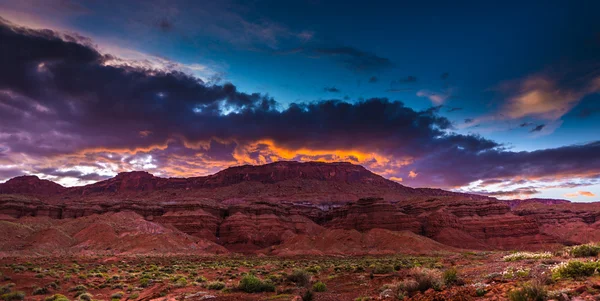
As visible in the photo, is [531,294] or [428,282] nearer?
[531,294]

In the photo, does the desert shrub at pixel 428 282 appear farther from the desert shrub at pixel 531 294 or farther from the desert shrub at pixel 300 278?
the desert shrub at pixel 300 278

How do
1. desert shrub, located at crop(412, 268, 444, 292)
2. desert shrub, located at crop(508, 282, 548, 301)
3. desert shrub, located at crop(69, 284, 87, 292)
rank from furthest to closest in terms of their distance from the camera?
1. desert shrub, located at crop(69, 284, 87, 292)
2. desert shrub, located at crop(412, 268, 444, 292)
3. desert shrub, located at crop(508, 282, 548, 301)

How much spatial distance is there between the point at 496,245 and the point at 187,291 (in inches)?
3253

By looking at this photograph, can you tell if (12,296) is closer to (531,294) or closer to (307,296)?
(307,296)

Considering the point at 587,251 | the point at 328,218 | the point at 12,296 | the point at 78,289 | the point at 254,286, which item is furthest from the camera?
the point at 328,218

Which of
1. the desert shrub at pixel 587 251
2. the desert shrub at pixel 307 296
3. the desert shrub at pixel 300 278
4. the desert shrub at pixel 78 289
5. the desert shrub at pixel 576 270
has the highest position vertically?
the desert shrub at pixel 576 270

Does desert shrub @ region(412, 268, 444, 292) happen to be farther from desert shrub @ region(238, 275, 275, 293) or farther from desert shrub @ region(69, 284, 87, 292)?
desert shrub @ region(69, 284, 87, 292)

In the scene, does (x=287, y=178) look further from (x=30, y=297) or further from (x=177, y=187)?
(x=30, y=297)

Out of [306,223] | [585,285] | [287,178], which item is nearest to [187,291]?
[585,285]

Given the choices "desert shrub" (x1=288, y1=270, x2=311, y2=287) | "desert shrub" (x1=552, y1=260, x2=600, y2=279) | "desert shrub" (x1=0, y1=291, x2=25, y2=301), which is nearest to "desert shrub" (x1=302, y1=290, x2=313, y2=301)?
"desert shrub" (x1=288, y1=270, x2=311, y2=287)

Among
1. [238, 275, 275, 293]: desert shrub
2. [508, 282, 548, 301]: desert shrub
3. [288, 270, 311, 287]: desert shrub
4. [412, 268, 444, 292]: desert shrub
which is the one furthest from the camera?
[288, 270, 311, 287]: desert shrub

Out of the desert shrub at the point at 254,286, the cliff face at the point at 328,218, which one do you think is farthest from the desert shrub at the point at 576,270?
the cliff face at the point at 328,218

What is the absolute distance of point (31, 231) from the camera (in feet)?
216

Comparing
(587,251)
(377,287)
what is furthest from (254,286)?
(587,251)
